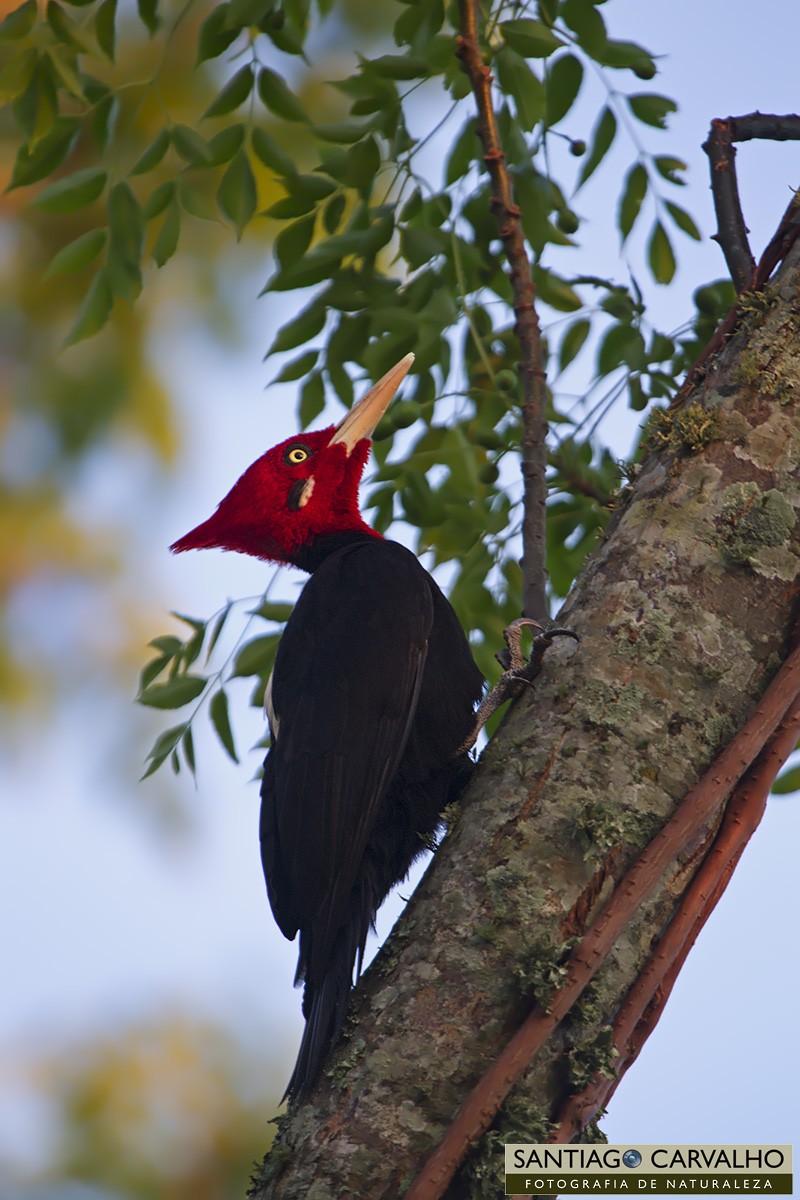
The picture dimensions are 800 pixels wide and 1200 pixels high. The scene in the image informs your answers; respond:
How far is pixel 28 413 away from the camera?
5.50m

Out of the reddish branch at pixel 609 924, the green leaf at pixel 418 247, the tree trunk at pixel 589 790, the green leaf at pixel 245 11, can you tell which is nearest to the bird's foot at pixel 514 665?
the tree trunk at pixel 589 790

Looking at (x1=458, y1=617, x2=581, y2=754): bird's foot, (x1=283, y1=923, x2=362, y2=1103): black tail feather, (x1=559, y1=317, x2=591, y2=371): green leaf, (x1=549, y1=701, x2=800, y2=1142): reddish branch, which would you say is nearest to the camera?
(x1=549, y1=701, x2=800, y2=1142): reddish branch

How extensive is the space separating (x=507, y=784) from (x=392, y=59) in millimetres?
1514

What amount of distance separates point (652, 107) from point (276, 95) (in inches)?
32.8

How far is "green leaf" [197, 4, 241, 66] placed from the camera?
2525mm

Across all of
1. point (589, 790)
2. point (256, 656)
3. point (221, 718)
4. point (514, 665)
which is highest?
point (256, 656)

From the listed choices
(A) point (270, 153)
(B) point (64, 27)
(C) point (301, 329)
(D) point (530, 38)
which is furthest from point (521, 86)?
(B) point (64, 27)

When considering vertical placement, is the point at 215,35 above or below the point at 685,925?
above

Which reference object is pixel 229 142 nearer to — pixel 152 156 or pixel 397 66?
pixel 152 156

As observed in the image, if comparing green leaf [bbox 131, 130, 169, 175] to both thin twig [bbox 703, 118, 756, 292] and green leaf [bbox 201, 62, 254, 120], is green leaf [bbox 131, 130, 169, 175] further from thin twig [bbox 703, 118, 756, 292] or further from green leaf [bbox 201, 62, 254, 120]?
thin twig [bbox 703, 118, 756, 292]

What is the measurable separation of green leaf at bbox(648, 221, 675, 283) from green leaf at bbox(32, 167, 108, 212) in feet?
4.11

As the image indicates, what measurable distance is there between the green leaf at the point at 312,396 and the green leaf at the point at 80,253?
0.55m

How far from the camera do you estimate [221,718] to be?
2.79 m

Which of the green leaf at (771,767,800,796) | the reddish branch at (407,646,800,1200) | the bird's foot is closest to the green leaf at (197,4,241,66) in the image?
the bird's foot
